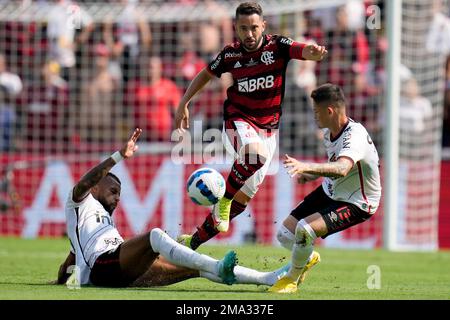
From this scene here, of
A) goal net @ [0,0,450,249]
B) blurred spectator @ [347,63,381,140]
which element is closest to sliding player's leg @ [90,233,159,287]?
goal net @ [0,0,450,249]

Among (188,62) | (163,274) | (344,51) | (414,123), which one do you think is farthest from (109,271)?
(188,62)

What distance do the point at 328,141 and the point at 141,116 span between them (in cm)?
1016

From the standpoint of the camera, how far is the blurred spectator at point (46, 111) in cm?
1925

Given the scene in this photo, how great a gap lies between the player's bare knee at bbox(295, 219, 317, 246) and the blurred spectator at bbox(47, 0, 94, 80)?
10.8 metres

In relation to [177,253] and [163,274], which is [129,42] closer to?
[163,274]

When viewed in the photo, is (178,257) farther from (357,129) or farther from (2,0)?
(2,0)

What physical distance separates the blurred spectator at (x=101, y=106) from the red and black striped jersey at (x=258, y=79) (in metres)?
9.03

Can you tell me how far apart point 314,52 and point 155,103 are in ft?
31.8

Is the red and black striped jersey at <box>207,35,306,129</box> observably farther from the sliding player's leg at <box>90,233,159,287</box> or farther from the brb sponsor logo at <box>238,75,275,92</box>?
the sliding player's leg at <box>90,233,159,287</box>

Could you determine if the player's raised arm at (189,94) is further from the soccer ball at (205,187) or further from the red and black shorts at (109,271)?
the red and black shorts at (109,271)

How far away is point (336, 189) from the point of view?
9.46 m

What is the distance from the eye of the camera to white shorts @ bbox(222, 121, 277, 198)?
1016 cm
